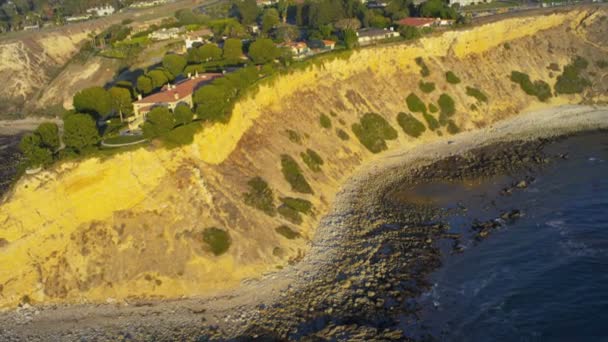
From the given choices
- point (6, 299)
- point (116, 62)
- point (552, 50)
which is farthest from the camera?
point (116, 62)

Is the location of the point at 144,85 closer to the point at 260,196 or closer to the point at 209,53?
the point at 209,53

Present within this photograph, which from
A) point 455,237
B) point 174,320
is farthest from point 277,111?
point 174,320

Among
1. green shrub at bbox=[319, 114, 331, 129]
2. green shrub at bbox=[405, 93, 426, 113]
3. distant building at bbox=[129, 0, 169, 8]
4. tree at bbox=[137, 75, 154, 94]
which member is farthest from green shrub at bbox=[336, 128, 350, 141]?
distant building at bbox=[129, 0, 169, 8]

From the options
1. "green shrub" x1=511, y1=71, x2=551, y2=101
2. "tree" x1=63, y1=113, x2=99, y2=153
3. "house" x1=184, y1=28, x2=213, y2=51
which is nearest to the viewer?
"tree" x1=63, y1=113, x2=99, y2=153

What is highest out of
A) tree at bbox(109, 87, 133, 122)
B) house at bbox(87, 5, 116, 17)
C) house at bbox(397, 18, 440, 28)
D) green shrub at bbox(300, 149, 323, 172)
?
house at bbox(87, 5, 116, 17)

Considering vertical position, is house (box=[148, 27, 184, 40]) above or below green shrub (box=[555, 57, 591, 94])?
above

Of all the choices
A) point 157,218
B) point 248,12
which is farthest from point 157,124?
point 248,12

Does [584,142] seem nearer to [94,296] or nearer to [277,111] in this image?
[277,111]

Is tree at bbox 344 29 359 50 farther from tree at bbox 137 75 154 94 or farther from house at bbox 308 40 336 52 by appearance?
tree at bbox 137 75 154 94
